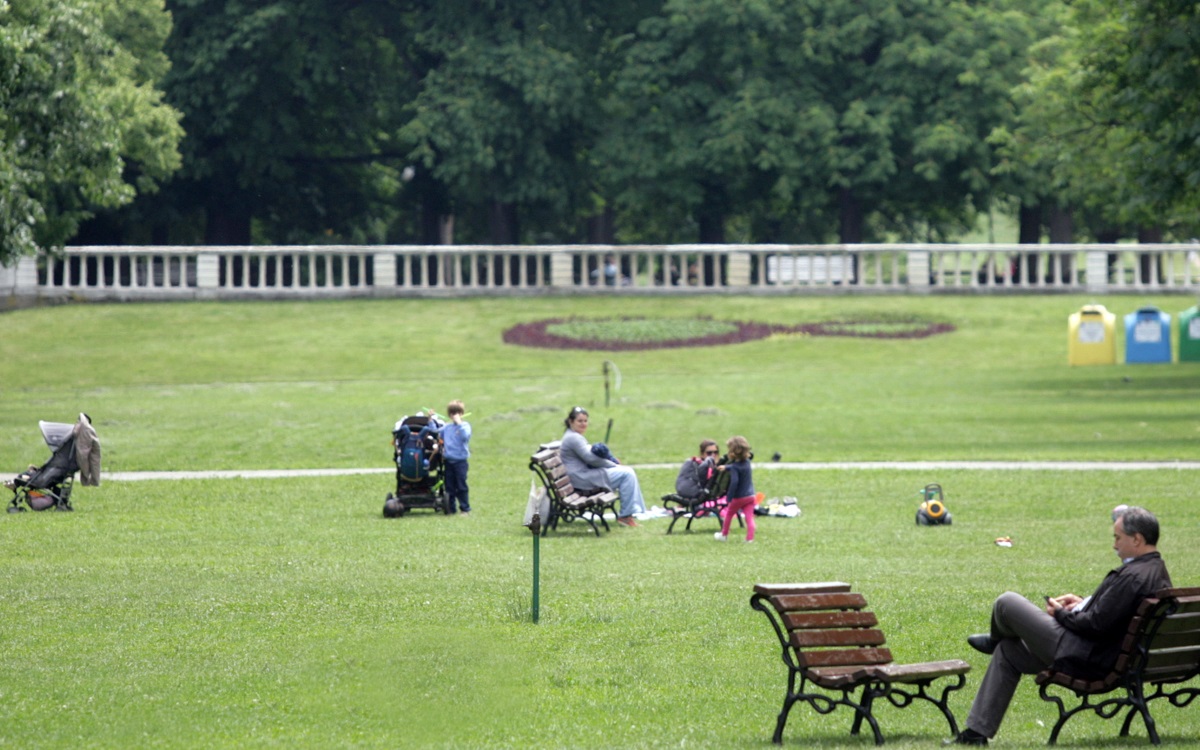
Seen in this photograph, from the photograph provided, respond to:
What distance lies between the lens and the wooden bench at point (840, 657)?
28.6 feet

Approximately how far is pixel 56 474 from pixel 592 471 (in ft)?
19.8

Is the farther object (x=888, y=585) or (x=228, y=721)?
(x=888, y=585)

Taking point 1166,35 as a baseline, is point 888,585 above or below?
below

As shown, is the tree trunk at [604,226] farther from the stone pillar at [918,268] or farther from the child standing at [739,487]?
the child standing at [739,487]

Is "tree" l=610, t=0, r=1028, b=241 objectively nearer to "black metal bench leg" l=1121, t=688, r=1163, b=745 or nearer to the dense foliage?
the dense foliage

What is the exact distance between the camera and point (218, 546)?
635 inches

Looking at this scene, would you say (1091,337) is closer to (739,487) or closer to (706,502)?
(706,502)

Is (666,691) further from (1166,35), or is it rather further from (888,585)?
(1166,35)

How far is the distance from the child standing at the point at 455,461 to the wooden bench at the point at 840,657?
10.2m

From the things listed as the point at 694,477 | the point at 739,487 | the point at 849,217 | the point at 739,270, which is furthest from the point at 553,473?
the point at 849,217

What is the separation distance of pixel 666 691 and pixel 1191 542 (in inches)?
322

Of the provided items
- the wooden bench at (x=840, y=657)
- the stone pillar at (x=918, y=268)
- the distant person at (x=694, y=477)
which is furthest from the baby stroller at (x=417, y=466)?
the stone pillar at (x=918, y=268)

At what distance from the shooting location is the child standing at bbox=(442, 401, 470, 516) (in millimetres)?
19047

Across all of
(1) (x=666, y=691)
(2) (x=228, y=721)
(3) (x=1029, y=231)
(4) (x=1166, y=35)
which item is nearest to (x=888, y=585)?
(1) (x=666, y=691)
